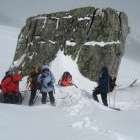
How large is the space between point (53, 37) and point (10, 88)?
1796 centimetres

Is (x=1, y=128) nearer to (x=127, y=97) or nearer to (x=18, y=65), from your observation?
(x=127, y=97)

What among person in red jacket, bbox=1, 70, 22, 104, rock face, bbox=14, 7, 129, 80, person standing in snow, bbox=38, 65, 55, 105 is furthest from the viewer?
rock face, bbox=14, 7, 129, 80

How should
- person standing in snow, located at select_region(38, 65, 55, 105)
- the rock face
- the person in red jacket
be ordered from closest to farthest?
person standing in snow, located at select_region(38, 65, 55, 105)
the person in red jacket
the rock face

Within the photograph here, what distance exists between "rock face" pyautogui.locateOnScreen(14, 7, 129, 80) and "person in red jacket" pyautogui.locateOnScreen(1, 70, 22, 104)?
14571 millimetres

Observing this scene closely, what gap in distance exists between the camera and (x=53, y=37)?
37.9m

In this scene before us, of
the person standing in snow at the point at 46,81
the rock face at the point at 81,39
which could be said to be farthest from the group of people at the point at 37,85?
the rock face at the point at 81,39

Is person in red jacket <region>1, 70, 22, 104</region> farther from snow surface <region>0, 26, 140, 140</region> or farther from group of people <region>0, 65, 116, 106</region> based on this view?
snow surface <region>0, 26, 140, 140</region>

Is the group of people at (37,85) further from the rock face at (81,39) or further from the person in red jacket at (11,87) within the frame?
the rock face at (81,39)

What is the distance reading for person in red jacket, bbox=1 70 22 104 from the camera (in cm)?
2016

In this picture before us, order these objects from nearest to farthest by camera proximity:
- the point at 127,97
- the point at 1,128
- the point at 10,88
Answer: the point at 1,128, the point at 10,88, the point at 127,97

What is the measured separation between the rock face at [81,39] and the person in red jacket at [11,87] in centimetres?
1457

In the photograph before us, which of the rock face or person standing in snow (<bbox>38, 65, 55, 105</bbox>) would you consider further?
the rock face

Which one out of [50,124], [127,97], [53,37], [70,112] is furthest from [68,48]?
[50,124]

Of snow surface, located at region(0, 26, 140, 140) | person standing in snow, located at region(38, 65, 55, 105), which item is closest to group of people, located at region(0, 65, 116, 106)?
person standing in snow, located at region(38, 65, 55, 105)
